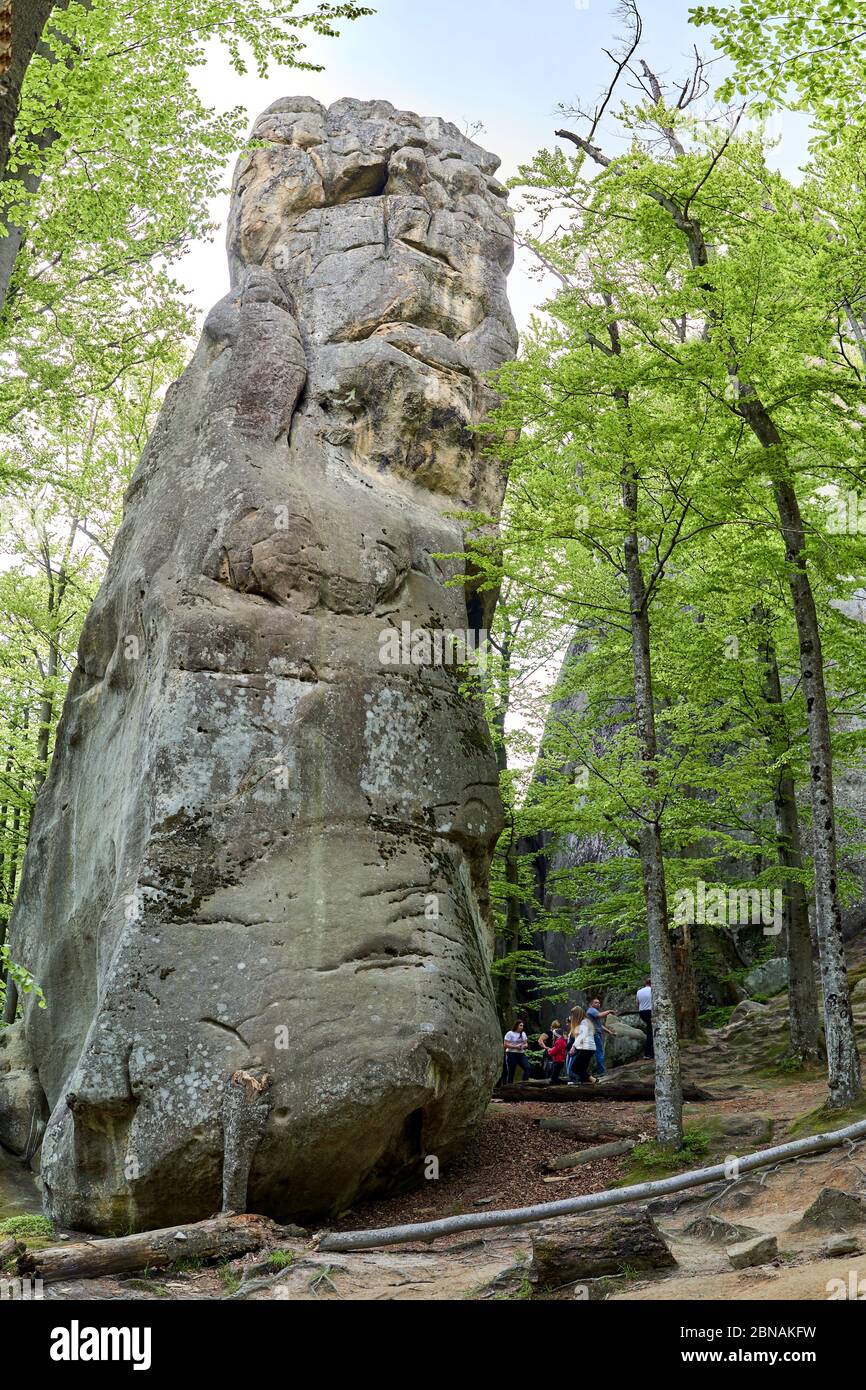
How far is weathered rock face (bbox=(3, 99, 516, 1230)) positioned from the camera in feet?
36.0

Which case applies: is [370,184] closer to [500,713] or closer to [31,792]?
[500,713]

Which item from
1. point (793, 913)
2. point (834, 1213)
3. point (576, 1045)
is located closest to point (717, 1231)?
point (834, 1213)

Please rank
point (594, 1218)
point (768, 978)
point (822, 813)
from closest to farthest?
1. point (594, 1218)
2. point (822, 813)
3. point (768, 978)

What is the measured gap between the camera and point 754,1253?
23.4ft

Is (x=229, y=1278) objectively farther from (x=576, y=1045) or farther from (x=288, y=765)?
(x=576, y=1045)

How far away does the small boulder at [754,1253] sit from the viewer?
7094 millimetres

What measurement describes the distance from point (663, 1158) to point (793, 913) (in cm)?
604

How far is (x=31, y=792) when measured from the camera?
923 inches

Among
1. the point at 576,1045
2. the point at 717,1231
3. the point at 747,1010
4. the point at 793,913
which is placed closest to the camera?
the point at 717,1231

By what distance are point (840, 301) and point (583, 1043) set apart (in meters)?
11.6

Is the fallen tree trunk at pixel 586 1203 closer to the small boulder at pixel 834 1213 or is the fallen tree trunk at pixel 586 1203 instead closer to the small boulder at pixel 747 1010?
the small boulder at pixel 834 1213

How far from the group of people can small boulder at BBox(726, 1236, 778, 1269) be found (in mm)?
9509

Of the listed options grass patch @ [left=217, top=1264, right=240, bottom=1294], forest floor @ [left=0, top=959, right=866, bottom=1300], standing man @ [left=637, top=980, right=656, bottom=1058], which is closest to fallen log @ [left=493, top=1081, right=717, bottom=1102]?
forest floor @ [left=0, top=959, right=866, bottom=1300]
